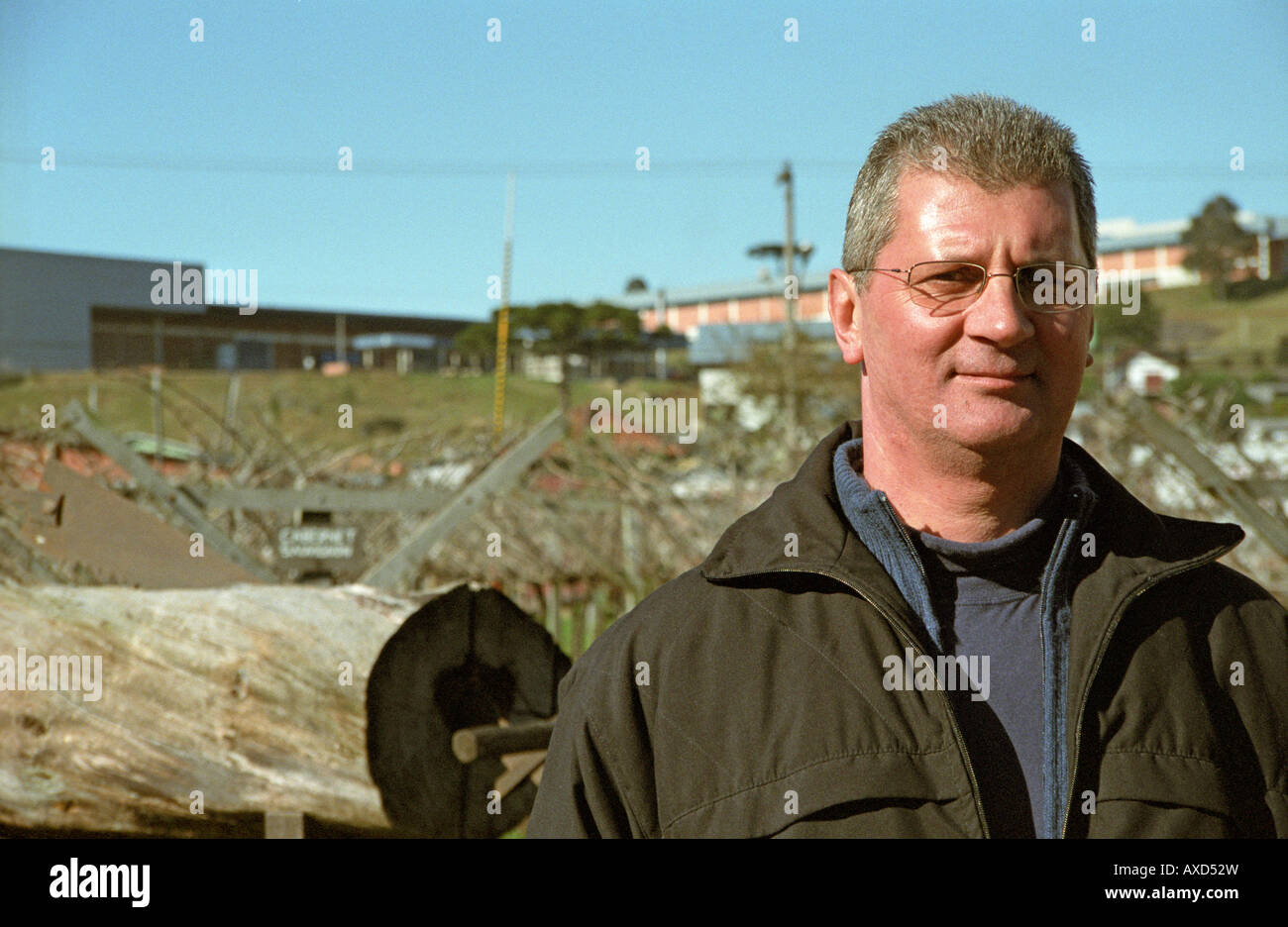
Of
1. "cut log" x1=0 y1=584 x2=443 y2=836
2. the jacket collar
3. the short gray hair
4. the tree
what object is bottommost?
"cut log" x1=0 y1=584 x2=443 y2=836

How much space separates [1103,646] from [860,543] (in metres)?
0.40

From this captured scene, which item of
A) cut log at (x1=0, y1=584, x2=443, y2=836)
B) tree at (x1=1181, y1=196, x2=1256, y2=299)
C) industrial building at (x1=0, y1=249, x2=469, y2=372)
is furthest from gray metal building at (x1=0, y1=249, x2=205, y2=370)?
tree at (x1=1181, y1=196, x2=1256, y2=299)

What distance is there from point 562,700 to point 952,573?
683 millimetres

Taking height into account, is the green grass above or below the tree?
below

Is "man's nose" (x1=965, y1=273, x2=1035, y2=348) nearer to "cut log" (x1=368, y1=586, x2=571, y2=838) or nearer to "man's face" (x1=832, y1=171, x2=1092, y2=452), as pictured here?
"man's face" (x1=832, y1=171, x2=1092, y2=452)

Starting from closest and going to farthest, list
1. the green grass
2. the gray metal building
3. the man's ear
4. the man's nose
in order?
the man's nose < the man's ear < the gray metal building < the green grass

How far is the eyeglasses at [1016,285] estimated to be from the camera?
1.92m

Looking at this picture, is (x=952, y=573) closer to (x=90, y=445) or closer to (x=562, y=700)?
(x=562, y=700)

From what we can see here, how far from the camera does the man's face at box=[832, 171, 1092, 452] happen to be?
1913 millimetres

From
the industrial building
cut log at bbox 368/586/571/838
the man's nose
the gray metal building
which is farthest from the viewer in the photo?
the industrial building

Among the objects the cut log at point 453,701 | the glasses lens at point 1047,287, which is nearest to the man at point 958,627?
the glasses lens at point 1047,287

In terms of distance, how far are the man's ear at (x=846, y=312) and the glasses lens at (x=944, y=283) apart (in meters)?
0.17

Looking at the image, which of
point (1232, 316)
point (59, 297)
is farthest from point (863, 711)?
point (1232, 316)

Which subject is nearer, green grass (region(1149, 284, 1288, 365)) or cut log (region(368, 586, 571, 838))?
cut log (region(368, 586, 571, 838))
